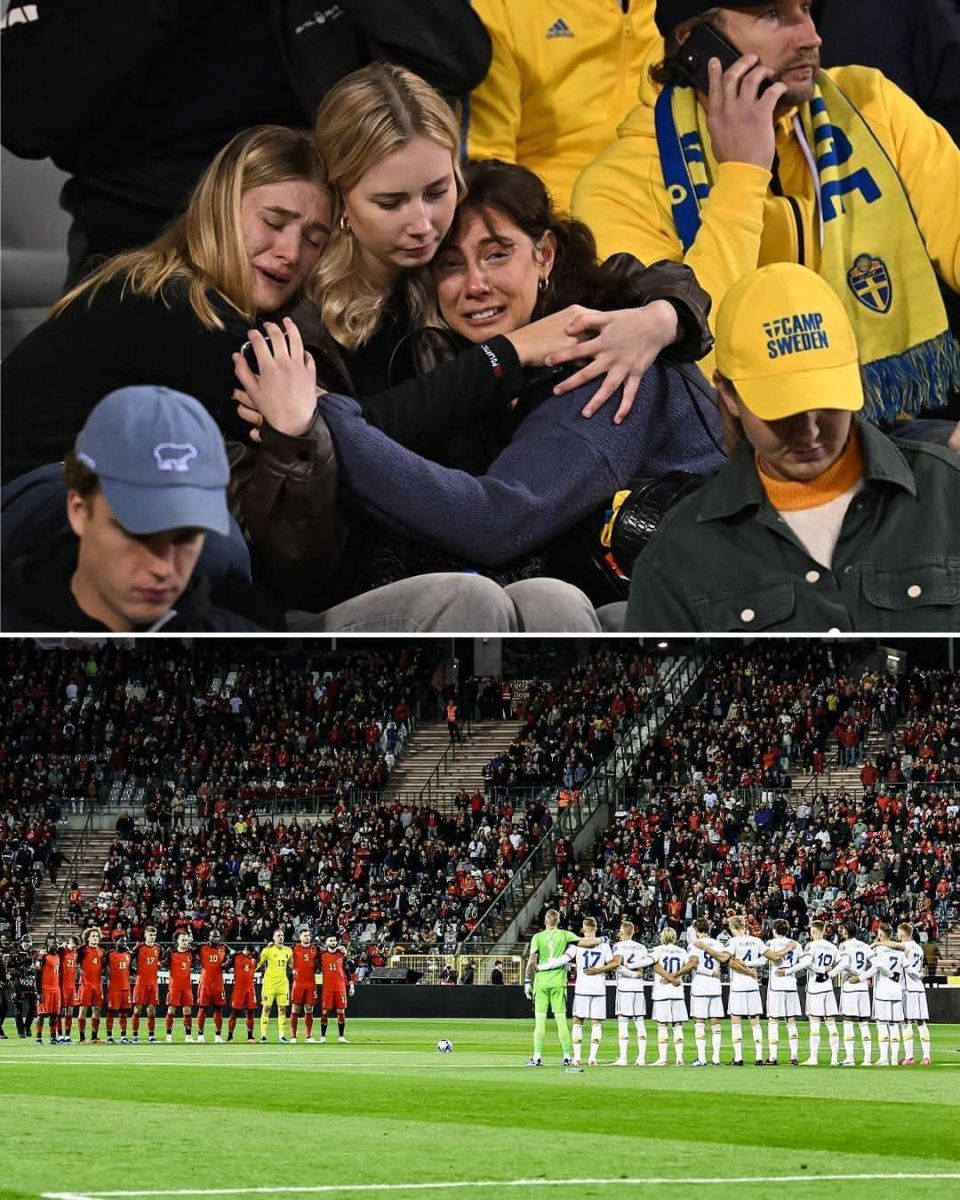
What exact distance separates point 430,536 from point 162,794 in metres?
17.2

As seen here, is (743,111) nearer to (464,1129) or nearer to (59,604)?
(59,604)

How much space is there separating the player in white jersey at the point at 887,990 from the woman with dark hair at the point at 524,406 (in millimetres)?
7245

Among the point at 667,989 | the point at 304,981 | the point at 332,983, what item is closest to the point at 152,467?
the point at 667,989

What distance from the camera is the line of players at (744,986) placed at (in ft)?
39.4

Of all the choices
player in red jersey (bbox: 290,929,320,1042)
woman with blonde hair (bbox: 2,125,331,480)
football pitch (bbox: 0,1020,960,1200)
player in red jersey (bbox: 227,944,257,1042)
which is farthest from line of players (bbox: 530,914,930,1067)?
woman with blonde hair (bbox: 2,125,331,480)

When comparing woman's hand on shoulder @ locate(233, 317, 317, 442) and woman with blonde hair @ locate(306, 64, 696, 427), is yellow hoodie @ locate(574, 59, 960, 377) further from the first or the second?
woman's hand on shoulder @ locate(233, 317, 317, 442)

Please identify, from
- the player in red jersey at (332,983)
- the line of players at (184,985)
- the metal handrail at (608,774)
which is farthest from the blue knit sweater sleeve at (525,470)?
the metal handrail at (608,774)

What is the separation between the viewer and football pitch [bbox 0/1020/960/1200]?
6.53 meters

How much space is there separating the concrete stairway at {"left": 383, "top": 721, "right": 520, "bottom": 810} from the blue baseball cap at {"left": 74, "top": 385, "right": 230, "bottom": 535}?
17.0 metres

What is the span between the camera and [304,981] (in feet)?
48.8

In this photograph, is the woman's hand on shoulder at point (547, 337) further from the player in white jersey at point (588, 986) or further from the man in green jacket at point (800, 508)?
the player in white jersey at point (588, 986)

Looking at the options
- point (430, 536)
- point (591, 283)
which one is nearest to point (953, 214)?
point (591, 283)

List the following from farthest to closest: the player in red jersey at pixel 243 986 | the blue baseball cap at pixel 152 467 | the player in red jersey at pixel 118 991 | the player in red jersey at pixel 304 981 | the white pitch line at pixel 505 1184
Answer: the player in red jersey at pixel 243 986
the player in red jersey at pixel 118 991
the player in red jersey at pixel 304 981
the white pitch line at pixel 505 1184
the blue baseball cap at pixel 152 467

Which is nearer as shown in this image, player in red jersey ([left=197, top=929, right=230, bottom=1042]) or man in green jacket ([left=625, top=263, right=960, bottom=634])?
man in green jacket ([left=625, top=263, right=960, bottom=634])
